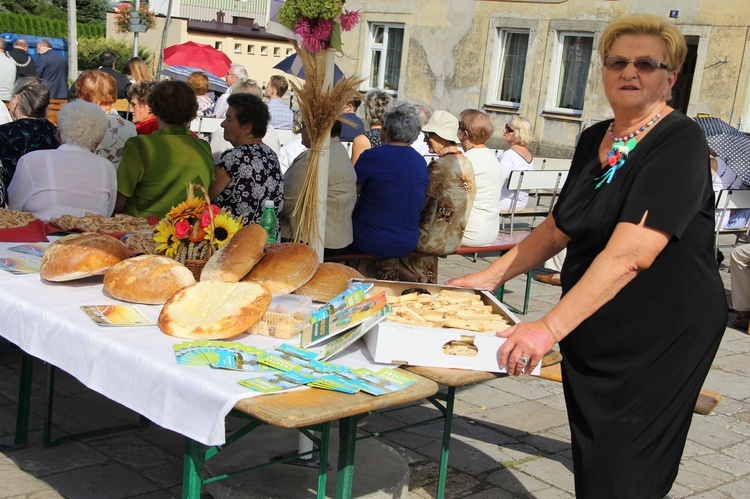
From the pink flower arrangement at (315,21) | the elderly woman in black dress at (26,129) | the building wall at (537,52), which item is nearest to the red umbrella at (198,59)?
the building wall at (537,52)

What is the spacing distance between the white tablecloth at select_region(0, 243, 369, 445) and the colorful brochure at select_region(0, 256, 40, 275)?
0.05m

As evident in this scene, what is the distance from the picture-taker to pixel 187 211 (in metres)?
3.35

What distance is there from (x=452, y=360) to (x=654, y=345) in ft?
1.88

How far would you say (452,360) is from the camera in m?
2.59

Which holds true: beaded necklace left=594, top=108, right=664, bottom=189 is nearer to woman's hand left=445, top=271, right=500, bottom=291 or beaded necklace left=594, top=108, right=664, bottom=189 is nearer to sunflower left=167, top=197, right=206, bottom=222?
woman's hand left=445, top=271, right=500, bottom=291

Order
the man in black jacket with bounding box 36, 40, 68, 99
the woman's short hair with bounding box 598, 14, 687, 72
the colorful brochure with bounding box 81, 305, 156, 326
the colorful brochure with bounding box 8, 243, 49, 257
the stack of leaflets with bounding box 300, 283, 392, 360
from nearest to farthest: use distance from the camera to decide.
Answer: the woman's short hair with bounding box 598, 14, 687, 72
the stack of leaflets with bounding box 300, 283, 392, 360
the colorful brochure with bounding box 81, 305, 156, 326
the colorful brochure with bounding box 8, 243, 49, 257
the man in black jacket with bounding box 36, 40, 68, 99

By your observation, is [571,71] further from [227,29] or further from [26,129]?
[227,29]

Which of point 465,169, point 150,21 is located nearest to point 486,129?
point 465,169

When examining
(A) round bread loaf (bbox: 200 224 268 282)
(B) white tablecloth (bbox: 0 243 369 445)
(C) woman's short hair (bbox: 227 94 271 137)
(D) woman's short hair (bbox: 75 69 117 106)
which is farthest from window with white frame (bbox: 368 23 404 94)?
(B) white tablecloth (bbox: 0 243 369 445)

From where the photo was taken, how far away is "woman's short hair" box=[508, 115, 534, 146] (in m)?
9.38

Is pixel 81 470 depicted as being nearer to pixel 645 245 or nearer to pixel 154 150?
pixel 154 150

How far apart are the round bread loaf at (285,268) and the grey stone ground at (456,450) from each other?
0.88 m

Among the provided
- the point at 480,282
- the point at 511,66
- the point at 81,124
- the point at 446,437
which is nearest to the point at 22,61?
the point at 511,66

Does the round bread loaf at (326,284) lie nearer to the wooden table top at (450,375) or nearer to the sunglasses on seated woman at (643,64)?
the wooden table top at (450,375)
